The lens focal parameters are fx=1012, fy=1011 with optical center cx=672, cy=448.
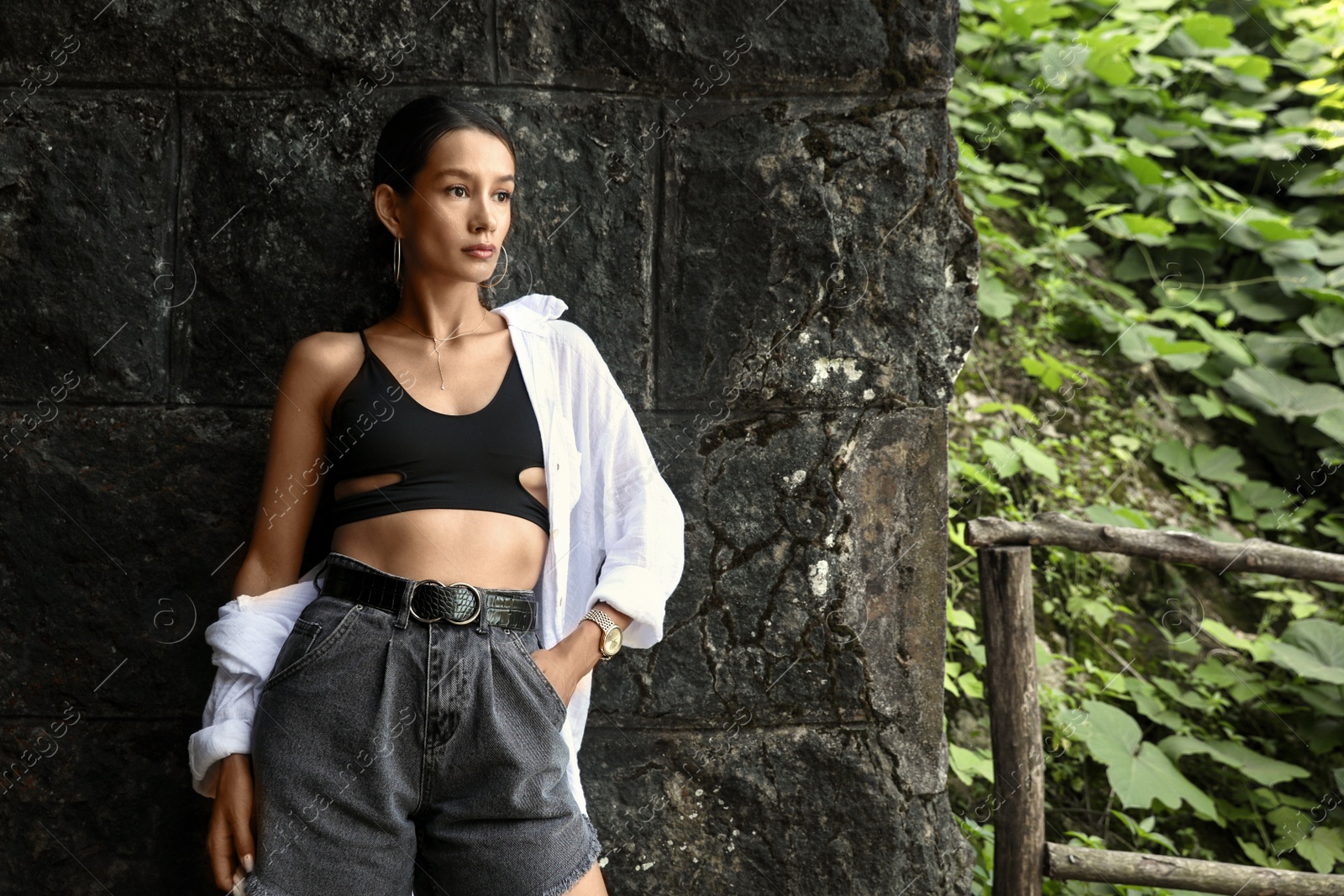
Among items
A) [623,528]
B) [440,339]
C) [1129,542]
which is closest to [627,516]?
[623,528]

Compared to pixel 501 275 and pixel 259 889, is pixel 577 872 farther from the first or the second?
pixel 501 275

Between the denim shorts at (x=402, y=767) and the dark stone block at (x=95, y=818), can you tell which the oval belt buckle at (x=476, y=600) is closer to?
the denim shorts at (x=402, y=767)

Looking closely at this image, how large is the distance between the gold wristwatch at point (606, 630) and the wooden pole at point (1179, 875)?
1469 millimetres

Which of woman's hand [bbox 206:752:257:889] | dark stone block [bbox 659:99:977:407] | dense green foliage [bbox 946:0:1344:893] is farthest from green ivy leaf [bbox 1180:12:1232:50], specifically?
woman's hand [bbox 206:752:257:889]

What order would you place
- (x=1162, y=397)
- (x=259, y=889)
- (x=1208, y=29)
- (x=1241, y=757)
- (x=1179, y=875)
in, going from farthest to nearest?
(x=1208, y=29) → (x=1162, y=397) → (x=1241, y=757) → (x=1179, y=875) → (x=259, y=889)

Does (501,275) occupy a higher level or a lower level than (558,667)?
higher

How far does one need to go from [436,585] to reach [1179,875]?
2186 millimetres

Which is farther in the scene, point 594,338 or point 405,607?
point 594,338

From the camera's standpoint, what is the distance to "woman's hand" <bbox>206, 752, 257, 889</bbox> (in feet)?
5.46

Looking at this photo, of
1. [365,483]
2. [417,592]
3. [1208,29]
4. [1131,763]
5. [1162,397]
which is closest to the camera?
[417,592]

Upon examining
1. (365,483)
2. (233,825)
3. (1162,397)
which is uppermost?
(1162,397)

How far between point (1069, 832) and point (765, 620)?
1.54 meters

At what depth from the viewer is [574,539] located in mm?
2021

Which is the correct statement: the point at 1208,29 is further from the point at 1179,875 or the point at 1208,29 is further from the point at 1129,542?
the point at 1179,875
